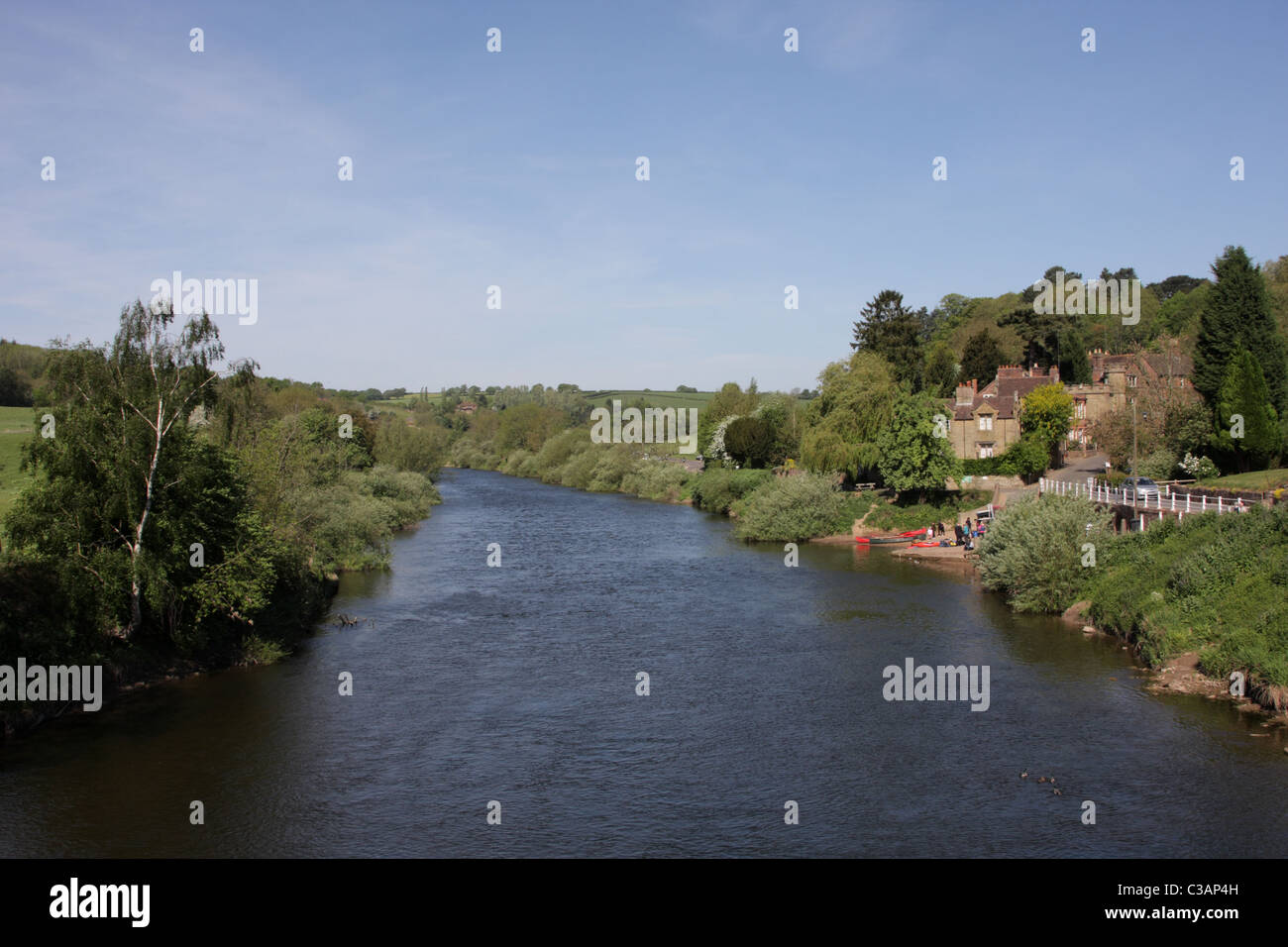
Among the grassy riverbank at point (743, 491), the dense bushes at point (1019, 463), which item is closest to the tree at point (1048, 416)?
the dense bushes at point (1019, 463)

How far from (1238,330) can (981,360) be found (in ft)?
161

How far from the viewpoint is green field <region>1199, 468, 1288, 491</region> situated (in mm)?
40750

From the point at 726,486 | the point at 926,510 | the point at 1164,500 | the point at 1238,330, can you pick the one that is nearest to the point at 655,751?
the point at 1164,500

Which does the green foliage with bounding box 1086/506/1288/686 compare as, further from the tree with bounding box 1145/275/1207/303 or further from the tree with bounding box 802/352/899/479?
the tree with bounding box 1145/275/1207/303

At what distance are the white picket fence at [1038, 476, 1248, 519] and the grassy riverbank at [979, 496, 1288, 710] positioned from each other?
98cm

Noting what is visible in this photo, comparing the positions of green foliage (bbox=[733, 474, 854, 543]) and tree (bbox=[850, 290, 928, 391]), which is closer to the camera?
green foliage (bbox=[733, 474, 854, 543])

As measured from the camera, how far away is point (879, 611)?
128 feet

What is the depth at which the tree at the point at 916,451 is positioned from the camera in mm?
58875

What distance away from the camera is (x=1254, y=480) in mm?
42719

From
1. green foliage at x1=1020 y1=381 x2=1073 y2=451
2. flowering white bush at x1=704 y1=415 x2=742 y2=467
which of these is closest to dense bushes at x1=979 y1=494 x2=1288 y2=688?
green foliage at x1=1020 y1=381 x2=1073 y2=451

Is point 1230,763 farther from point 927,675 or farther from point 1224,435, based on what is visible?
point 1224,435

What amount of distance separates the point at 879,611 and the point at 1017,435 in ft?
128

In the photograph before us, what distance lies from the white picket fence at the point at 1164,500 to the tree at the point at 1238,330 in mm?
9292
